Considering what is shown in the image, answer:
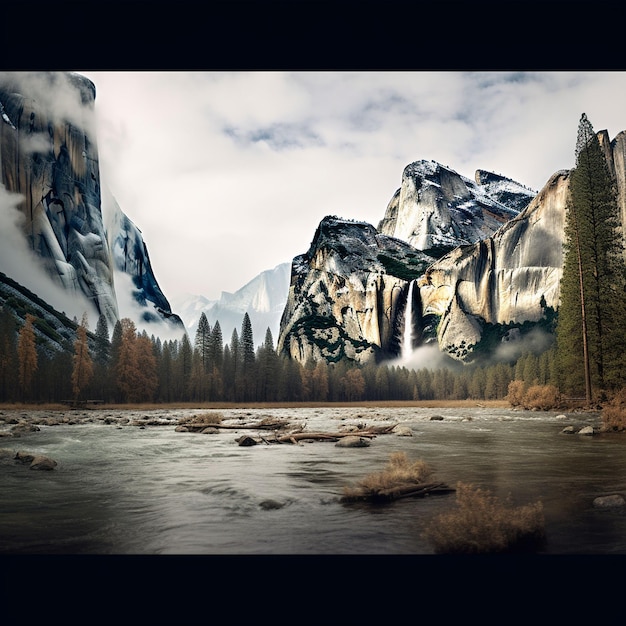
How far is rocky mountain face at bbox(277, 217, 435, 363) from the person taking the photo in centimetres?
1678

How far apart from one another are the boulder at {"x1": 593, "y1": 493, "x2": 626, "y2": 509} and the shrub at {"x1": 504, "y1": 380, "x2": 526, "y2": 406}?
6275mm

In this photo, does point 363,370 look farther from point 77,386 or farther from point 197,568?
point 197,568

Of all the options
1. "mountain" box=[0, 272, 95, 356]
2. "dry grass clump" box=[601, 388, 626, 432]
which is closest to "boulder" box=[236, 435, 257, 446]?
"mountain" box=[0, 272, 95, 356]

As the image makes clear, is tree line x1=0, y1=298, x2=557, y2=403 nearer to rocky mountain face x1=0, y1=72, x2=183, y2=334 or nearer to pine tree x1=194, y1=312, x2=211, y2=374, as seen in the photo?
pine tree x1=194, y1=312, x2=211, y2=374

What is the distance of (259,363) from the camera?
59.2 ft

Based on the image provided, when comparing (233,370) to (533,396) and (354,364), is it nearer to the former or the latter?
(354,364)

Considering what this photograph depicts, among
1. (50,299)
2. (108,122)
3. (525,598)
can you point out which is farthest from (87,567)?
(50,299)

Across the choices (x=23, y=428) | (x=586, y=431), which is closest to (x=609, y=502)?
(x=586, y=431)

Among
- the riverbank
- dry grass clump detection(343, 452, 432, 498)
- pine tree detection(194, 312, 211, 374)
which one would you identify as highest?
pine tree detection(194, 312, 211, 374)

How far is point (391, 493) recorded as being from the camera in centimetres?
612

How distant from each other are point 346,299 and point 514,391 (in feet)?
40.2

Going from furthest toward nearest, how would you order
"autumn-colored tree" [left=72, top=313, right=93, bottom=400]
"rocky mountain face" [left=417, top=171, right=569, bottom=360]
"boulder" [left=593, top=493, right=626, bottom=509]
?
"autumn-colored tree" [left=72, top=313, right=93, bottom=400], "rocky mountain face" [left=417, top=171, right=569, bottom=360], "boulder" [left=593, top=493, right=626, bottom=509]

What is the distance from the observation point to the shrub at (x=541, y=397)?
11.7 meters
